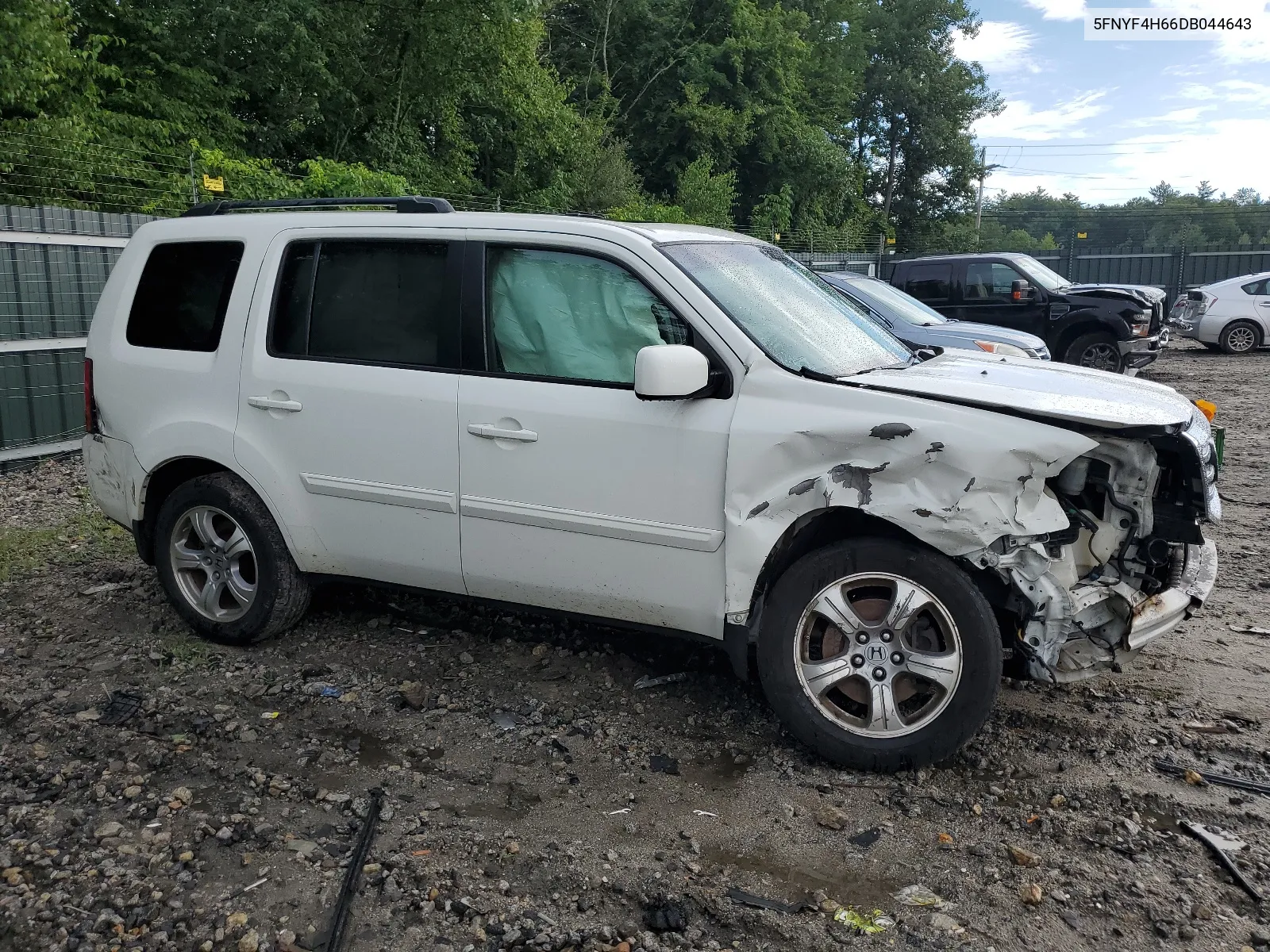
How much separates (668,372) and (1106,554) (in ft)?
5.32

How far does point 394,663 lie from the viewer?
15.2 feet

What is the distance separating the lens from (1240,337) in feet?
61.9

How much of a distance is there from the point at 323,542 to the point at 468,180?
875 inches

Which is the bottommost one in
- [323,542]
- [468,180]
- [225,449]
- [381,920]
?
[381,920]

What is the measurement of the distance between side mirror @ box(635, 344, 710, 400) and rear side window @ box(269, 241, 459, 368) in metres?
0.96

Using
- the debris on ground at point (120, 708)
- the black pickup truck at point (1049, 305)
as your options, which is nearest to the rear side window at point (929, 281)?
the black pickup truck at point (1049, 305)

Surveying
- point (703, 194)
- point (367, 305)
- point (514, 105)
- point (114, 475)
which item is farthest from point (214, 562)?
point (703, 194)

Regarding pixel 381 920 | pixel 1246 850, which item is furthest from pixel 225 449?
pixel 1246 850

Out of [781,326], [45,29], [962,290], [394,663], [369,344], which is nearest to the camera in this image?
[781,326]

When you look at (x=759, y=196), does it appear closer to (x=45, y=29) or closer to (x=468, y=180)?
(x=468, y=180)

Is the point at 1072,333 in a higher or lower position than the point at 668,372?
lower

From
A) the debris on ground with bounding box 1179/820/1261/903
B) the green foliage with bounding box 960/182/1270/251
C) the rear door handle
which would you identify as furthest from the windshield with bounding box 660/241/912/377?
the green foliage with bounding box 960/182/1270/251

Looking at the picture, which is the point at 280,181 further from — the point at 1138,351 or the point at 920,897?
the point at 920,897

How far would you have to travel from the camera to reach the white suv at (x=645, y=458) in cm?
343
